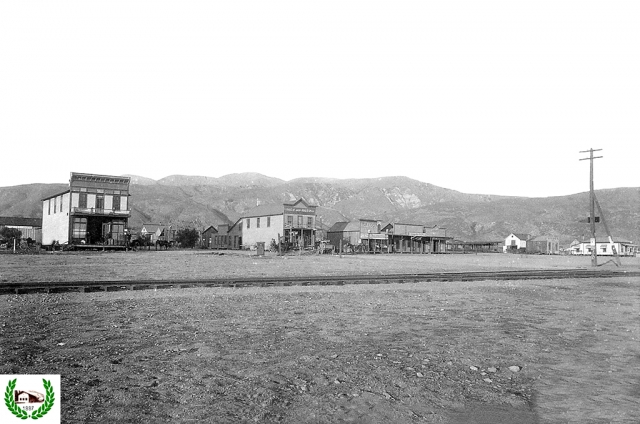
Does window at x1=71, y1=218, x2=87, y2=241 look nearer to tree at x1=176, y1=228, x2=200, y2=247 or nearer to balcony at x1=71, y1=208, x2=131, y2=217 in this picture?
balcony at x1=71, y1=208, x2=131, y2=217

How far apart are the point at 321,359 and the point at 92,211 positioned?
204 feet

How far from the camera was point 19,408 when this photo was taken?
3334mm

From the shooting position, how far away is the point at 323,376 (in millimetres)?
6598

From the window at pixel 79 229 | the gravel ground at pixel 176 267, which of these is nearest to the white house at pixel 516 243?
the gravel ground at pixel 176 267

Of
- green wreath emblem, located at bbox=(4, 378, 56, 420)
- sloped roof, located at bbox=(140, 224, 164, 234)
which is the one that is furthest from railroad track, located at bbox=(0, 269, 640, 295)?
sloped roof, located at bbox=(140, 224, 164, 234)

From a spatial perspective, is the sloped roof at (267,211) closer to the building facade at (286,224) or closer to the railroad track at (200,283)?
the building facade at (286,224)

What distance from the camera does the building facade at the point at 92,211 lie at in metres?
61.6

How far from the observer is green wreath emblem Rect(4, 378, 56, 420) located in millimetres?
3287

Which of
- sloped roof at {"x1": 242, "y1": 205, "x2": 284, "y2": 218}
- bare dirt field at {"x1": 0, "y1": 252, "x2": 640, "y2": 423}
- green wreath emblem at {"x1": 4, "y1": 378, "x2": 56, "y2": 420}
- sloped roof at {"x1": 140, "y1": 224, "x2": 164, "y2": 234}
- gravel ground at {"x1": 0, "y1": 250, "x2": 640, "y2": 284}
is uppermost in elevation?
sloped roof at {"x1": 242, "y1": 205, "x2": 284, "y2": 218}

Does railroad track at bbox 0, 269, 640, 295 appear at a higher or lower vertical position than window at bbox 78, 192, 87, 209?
lower

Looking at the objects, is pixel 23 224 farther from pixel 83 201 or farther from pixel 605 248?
pixel 605 248

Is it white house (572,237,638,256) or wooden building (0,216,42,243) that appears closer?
wooden building (0,216,42,243)

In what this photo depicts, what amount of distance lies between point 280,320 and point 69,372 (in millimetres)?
4940

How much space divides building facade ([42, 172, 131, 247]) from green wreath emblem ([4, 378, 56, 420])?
61780mm
